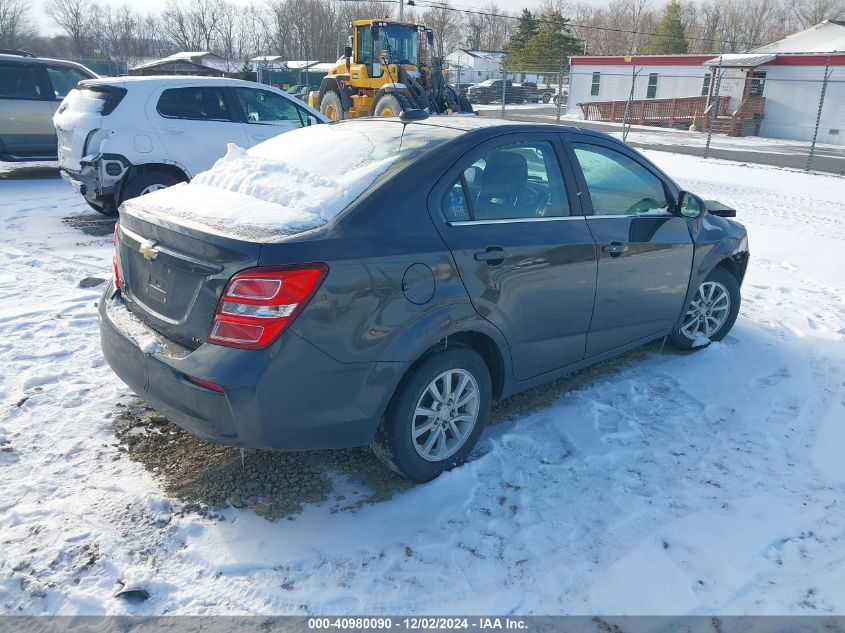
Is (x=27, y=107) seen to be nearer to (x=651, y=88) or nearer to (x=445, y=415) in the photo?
(x=445, y=415)

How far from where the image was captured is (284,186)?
10.4 feet

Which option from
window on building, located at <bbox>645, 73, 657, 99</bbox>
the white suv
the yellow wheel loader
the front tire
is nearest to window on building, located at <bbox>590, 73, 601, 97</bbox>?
window on building, located at <bbox>645, 73, 657, 99</bbox>

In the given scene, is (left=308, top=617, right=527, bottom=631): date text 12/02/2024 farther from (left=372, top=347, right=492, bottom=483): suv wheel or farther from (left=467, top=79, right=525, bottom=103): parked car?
(left=467, top=79, right=525, bottom=103): parked car

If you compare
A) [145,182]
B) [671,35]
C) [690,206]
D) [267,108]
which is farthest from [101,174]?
[671,35]

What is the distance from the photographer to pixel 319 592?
252cm

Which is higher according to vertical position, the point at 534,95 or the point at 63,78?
the point at 534,95

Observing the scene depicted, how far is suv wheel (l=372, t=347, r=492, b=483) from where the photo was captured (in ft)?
9.82

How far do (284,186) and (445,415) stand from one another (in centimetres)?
139

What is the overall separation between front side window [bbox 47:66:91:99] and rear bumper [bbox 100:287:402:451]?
10575 millimetres

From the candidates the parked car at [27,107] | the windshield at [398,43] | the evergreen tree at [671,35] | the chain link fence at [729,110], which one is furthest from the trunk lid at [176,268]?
the evergreen tree at [671,35]

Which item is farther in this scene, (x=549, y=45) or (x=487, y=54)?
(x=487, y=54)

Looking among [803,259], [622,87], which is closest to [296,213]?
[803,259]

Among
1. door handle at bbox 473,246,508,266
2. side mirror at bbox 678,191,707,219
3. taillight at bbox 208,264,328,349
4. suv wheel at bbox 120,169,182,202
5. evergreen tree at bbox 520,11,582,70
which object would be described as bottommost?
suv wheel at bbox 120,169,182,202

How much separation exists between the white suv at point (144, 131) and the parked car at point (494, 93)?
39.5 meters
